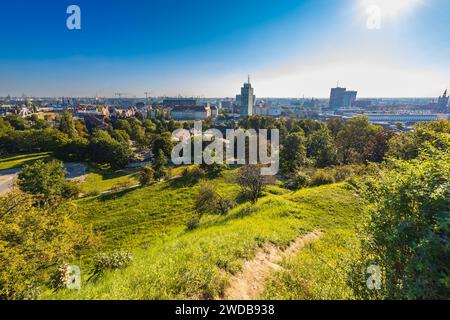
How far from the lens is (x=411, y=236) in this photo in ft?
12.4

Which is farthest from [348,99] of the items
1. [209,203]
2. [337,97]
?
[209,203]

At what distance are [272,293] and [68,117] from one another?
5897 cm

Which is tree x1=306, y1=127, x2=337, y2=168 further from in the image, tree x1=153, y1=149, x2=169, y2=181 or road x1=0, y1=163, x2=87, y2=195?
road x1=0, y1=163, x2=87, y2=195

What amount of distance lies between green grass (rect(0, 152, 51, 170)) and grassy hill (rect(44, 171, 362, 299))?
22.5 metres

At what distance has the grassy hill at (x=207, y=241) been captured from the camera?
5.04 m

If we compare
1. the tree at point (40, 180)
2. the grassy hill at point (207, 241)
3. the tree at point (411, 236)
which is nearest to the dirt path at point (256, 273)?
the grassy hill at point (207, 241)

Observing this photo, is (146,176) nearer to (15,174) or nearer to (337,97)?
(15,174)

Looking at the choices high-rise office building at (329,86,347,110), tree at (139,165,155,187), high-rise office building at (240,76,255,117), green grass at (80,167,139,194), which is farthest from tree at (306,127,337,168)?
high-rise office building at (329,86,347,110)

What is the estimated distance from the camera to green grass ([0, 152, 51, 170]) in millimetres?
33344

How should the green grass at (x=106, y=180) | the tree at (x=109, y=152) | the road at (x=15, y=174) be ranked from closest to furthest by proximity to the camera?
the road at (x=15, y=174) → the green grass at (x=106, y=180) → the tree at (x=109, y=152)

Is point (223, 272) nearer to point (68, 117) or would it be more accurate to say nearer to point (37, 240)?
point (37, 240)

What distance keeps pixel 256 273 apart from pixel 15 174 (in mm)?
39776

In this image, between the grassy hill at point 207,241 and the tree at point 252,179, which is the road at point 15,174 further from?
the tree at point 252,179

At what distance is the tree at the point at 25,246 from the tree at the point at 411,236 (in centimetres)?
861
